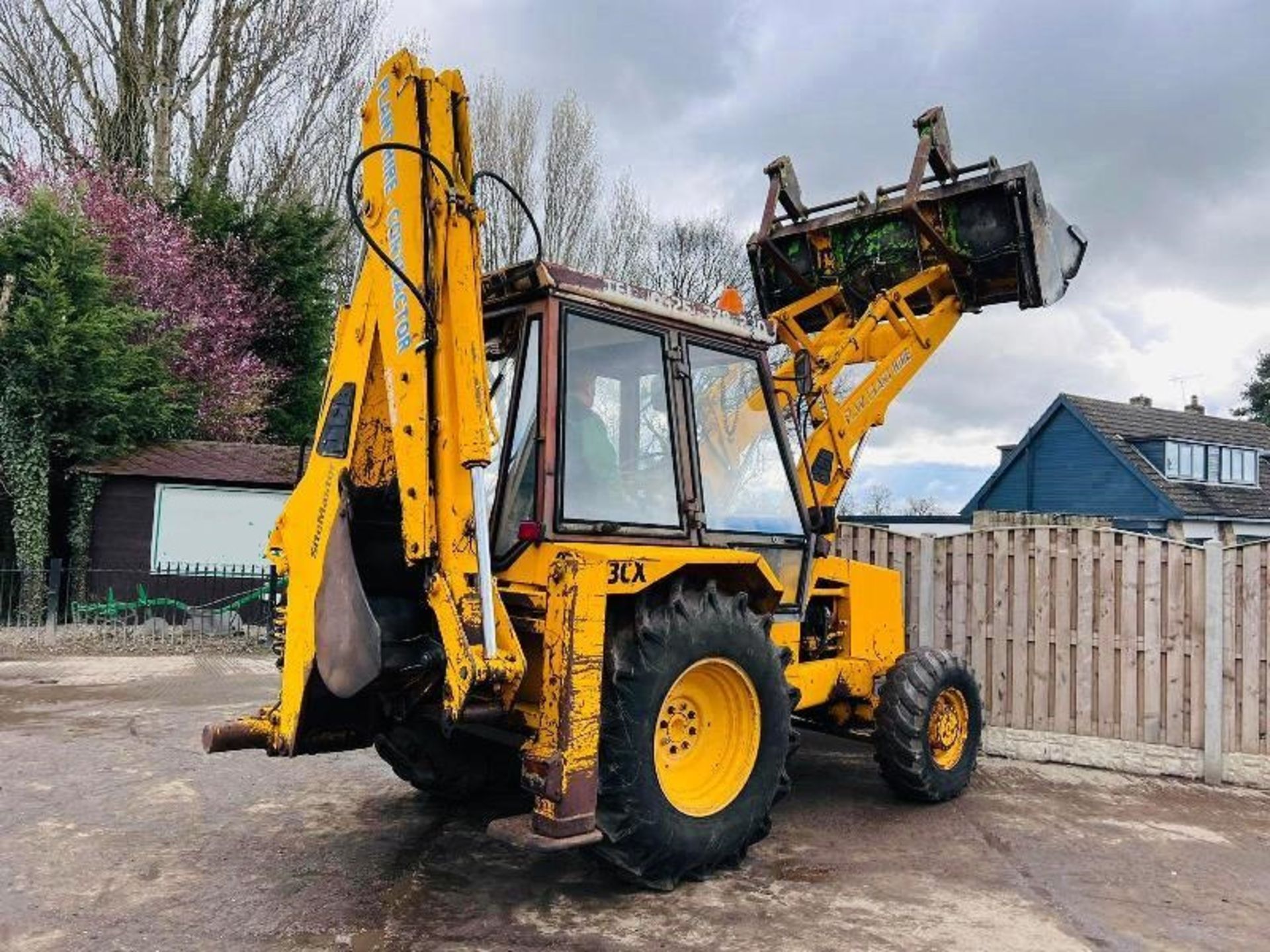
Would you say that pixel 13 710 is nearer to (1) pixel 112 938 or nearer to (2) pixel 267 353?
(1) pixel 112 938

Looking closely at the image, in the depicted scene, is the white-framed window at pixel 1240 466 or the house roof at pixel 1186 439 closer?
the house roof at pixel 1186 439

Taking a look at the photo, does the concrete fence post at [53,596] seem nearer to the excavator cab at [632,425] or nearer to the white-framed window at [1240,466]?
the excavator cab at [632,425]

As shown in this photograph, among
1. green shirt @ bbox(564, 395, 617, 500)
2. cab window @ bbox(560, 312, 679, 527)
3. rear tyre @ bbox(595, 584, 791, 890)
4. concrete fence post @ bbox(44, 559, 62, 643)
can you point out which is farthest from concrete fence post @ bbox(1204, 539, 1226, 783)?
concrete fence post @ bbox(44, 559, 62, 643)

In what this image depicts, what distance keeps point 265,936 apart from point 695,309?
321cm

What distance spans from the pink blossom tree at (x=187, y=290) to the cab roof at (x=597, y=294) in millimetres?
14112

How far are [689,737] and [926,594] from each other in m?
4.06

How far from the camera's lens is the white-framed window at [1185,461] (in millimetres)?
26453

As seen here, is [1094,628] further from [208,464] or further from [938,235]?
[208,464]

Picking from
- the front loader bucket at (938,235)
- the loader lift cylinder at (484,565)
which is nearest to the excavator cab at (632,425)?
the loader lift cylinder at (484,565)

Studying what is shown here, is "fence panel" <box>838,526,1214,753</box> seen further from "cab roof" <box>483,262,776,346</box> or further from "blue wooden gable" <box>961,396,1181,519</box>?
"blue wooden gable" <box>961,396,1181,519</box>

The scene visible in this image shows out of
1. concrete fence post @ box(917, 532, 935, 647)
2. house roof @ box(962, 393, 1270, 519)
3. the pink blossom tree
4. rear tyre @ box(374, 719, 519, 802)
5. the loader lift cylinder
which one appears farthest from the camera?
house roof @ box(962, 393, 1270, 519)

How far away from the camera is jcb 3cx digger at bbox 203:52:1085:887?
3.77 metres

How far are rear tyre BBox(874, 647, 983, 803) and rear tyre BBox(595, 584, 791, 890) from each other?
1.26 metres

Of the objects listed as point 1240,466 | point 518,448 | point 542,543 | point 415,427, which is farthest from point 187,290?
point 1240,466
